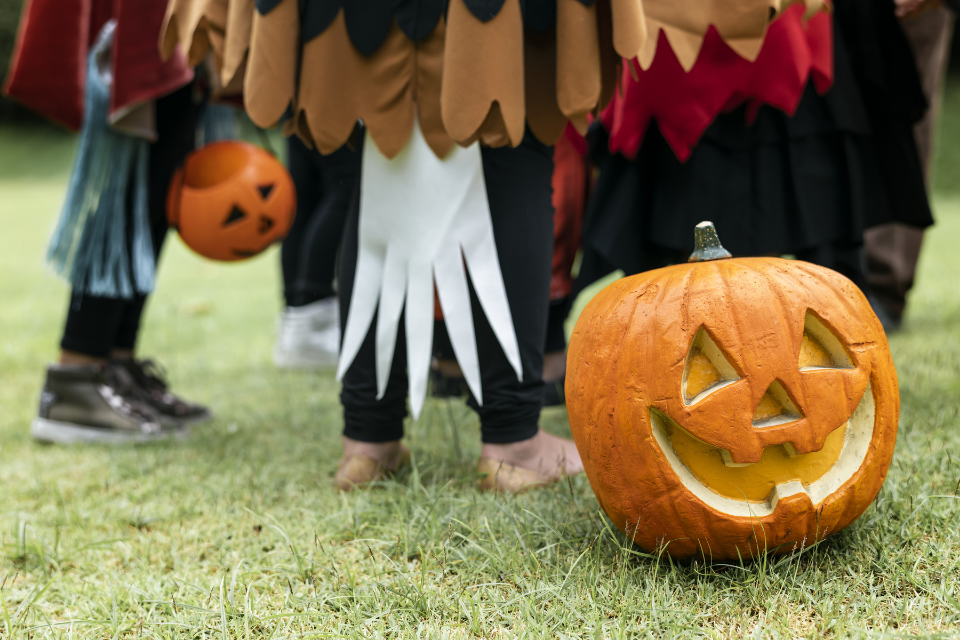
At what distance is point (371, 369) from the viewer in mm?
1443

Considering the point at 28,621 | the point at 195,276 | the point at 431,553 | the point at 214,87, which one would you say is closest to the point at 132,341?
the point at 214,87

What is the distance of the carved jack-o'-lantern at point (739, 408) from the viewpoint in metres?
0.96

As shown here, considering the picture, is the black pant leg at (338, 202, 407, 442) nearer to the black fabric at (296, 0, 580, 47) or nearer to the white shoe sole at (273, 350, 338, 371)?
the black fabric at (296, 0, 580, 47)

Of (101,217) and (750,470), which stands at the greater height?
(101,217)

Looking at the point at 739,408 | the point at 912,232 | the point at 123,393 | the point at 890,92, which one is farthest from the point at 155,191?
the point at 912,232

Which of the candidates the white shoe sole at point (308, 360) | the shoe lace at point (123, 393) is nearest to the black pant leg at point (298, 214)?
the white shoe sole at point (308, 360)

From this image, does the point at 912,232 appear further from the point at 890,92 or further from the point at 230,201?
the point at 230,201

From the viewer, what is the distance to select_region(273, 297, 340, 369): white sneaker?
2.85 meters

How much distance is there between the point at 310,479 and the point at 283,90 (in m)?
0.79

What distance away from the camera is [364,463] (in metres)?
1.46

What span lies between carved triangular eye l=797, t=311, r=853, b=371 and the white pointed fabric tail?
501 millimetres

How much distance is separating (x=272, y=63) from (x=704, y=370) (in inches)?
34.5

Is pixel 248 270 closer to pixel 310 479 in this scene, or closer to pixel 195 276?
pixel 195 276

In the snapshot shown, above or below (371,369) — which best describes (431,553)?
below
